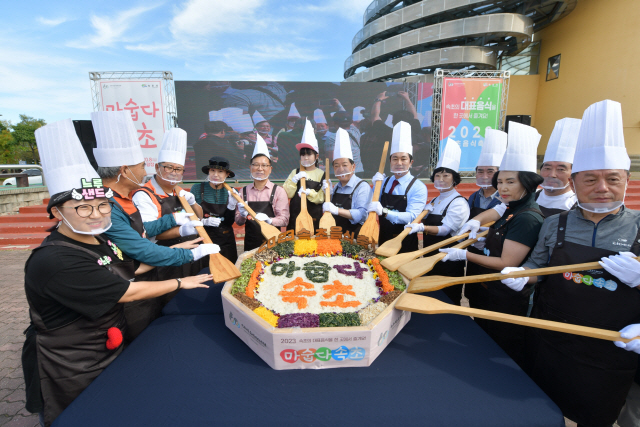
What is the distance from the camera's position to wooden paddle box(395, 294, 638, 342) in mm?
1409

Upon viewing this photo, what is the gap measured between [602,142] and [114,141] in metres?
3.76

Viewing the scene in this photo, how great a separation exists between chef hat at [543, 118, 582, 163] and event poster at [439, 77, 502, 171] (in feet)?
29.4

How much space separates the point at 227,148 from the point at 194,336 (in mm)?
10269

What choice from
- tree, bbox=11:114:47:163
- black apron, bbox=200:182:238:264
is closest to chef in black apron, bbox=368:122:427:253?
black apron, bbox=200:182:238:264

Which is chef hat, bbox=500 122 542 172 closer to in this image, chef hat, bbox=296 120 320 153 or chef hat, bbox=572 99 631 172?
chef hat, bbox=572 99 631 172

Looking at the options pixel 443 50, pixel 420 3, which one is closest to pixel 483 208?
pixel 443 50

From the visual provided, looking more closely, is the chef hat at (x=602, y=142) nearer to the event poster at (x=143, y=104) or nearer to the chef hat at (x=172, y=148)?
the chef hat at (x=172, y=148)

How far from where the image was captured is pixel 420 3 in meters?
19.1

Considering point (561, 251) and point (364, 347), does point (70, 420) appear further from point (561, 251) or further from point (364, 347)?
point (561, 251)

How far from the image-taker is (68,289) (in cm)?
160

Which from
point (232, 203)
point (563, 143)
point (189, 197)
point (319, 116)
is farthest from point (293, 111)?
point (563, 143)

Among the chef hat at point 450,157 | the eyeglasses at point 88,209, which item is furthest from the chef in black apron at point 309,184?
the eyeglasses at point 88,209

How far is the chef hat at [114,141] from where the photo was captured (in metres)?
2.59

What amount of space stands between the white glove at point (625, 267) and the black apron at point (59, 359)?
2.98 meters
